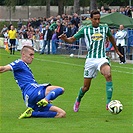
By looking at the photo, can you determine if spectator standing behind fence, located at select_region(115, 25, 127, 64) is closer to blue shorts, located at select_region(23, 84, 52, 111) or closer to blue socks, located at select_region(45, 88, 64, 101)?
blue shorts, located at select_region(23, 84, 52, 111)

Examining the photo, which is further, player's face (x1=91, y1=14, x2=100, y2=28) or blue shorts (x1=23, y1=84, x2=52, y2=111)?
player's face (x1=91, y1=14, x2=100, y2=28)

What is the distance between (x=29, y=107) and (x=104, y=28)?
2554 millimetres

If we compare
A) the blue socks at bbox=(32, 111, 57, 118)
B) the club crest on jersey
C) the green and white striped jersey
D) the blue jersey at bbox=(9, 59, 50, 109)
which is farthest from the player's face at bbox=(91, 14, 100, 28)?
the blue socks at bbox=(32, 111, 57, 118)

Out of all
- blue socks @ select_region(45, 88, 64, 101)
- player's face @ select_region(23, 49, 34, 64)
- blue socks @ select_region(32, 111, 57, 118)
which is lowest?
blue socks @ select_region(32, 111, 57, 118)

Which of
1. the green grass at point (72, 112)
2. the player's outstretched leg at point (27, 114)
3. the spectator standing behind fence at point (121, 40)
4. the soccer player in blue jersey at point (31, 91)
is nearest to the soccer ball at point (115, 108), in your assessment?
the green grass at point (72, 112)

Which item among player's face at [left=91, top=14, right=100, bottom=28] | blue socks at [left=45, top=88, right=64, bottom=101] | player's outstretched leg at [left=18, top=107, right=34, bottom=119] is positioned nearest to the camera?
blue socks at [left=45, top=88, right=64, bottom=101]

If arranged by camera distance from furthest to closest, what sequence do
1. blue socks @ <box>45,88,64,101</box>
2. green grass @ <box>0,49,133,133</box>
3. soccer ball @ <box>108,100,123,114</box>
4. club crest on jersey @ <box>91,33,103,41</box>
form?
1. club crest on jersey @ <box>91,33,103,41</box>
2. soccer ball @ <box>108,100,123,114</box>
3. blue socks @ <box>45,88,64,101</box>
4. green grass @ <box>0,49,133,133</box>

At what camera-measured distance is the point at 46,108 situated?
11586 millimetres

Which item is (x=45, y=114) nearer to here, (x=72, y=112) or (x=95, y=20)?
(x=72, y=112)

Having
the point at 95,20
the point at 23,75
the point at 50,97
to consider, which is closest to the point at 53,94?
the point at 50,97

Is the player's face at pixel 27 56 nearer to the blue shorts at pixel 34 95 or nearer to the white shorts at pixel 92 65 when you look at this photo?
the blue shorts at pixel 34 95

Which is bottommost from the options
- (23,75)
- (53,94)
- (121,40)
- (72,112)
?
(72,112)

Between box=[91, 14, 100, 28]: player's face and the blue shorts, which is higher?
box=[91, 14, 100, 28]: player's face

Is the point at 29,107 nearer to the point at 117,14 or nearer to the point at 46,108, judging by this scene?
the point at 46,108
